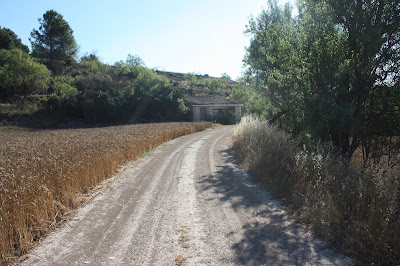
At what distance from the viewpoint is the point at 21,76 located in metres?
41.0

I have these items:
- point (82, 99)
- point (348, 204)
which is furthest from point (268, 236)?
point (82, 99)

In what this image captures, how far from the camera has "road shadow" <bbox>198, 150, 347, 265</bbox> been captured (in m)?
3.56

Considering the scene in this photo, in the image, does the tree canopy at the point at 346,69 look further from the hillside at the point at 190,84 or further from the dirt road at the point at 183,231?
the hillside at the point at 190,84

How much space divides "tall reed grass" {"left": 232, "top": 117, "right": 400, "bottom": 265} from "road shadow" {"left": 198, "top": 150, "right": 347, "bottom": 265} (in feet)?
0.79

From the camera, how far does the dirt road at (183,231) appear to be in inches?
144

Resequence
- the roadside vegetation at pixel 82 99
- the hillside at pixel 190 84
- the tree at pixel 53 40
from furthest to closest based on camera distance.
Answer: the hillside at pixel 190 84 < the tree at pixel 53 40 < the roadside vegetation at pixel 82 99

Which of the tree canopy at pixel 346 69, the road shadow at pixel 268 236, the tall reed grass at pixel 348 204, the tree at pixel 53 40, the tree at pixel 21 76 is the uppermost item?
the tree at pixel 53 40

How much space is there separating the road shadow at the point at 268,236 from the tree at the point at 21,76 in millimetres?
44604

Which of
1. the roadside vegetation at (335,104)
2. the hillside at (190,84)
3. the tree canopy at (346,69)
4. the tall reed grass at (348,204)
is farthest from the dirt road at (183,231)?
the hillside at (190,84)

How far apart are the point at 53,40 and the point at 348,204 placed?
72.5 meters

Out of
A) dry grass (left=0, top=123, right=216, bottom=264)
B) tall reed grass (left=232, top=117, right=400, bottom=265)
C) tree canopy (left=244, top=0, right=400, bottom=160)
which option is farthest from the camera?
tree canopy (left=244, top=0, right=400, bottom=160)

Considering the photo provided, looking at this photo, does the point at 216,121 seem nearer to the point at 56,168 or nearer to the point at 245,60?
the point at 245,60

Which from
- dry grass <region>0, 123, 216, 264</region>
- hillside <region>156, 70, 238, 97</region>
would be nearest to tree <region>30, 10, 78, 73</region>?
hillside <region>156, 70, 238, 97</region>

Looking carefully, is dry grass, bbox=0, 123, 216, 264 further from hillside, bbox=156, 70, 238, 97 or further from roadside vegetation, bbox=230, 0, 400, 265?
hillside, bbox=156, 70, 238, 97
